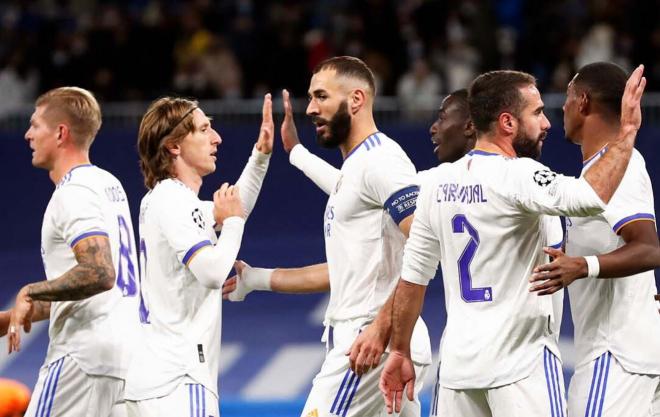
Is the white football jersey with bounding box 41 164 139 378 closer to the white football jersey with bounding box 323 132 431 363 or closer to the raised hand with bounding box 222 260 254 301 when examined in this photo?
the raised hand with bounding box 222 260 254 301

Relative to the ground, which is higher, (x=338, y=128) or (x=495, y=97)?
(x=338, y=128)

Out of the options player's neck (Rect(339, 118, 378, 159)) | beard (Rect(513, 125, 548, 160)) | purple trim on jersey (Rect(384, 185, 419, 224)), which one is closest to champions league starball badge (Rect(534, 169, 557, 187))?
beard (Rect(513, 125, 548, 160))

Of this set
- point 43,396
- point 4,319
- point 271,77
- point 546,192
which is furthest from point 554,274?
point 271,77

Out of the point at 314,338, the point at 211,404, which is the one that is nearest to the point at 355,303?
the point at 211,404

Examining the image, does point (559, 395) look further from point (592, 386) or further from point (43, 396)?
point (43, 396)

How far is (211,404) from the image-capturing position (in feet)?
18.4

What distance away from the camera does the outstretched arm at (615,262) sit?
16.2 feet

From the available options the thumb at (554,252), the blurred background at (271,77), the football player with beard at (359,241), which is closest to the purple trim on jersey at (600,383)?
the thumb at (554,252)

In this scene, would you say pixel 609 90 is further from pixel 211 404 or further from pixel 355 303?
pixel 211 404

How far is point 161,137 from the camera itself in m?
5.95

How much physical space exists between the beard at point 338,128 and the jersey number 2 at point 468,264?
1117 mm

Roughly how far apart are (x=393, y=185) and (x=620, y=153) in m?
1.23

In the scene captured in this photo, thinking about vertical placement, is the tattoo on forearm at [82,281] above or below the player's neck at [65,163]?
below

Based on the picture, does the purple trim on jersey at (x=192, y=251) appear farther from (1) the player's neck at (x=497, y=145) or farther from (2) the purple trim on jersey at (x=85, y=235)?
(1) the player's neck at (x=497, y=145)
